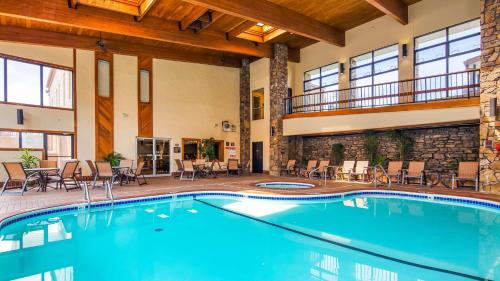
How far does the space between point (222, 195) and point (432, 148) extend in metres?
6.92

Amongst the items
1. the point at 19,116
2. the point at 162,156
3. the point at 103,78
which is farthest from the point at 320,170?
the point at 19,116

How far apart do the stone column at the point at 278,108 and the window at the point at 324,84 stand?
1278 mm

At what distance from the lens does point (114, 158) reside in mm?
Result: 11555

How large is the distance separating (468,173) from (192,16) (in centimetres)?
929

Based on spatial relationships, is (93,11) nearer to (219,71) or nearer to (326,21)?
(219,71)

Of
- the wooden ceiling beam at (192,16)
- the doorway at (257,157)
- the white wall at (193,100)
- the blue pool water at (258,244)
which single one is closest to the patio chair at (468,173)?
the blue pool water at (258,244)

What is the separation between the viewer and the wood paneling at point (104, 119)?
1146cm

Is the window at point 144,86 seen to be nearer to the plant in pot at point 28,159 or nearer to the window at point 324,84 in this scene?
the plant in pot at point 28,159

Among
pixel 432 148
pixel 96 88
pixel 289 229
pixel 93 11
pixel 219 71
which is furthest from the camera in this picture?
pixel 219 71

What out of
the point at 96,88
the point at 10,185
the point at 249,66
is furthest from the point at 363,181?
the point at 10,185

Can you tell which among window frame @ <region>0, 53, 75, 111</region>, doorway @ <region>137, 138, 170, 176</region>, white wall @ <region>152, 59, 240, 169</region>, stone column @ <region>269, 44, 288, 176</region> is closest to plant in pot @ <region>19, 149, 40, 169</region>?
window frame @ <region>0, 53, 75, 111</region>

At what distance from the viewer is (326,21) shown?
10711mm

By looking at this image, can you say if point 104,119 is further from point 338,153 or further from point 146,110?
point 338,153

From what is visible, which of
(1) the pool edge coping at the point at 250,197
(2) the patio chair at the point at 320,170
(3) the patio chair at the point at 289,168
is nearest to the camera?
(1) the pool edge coping at the point at 250,197
